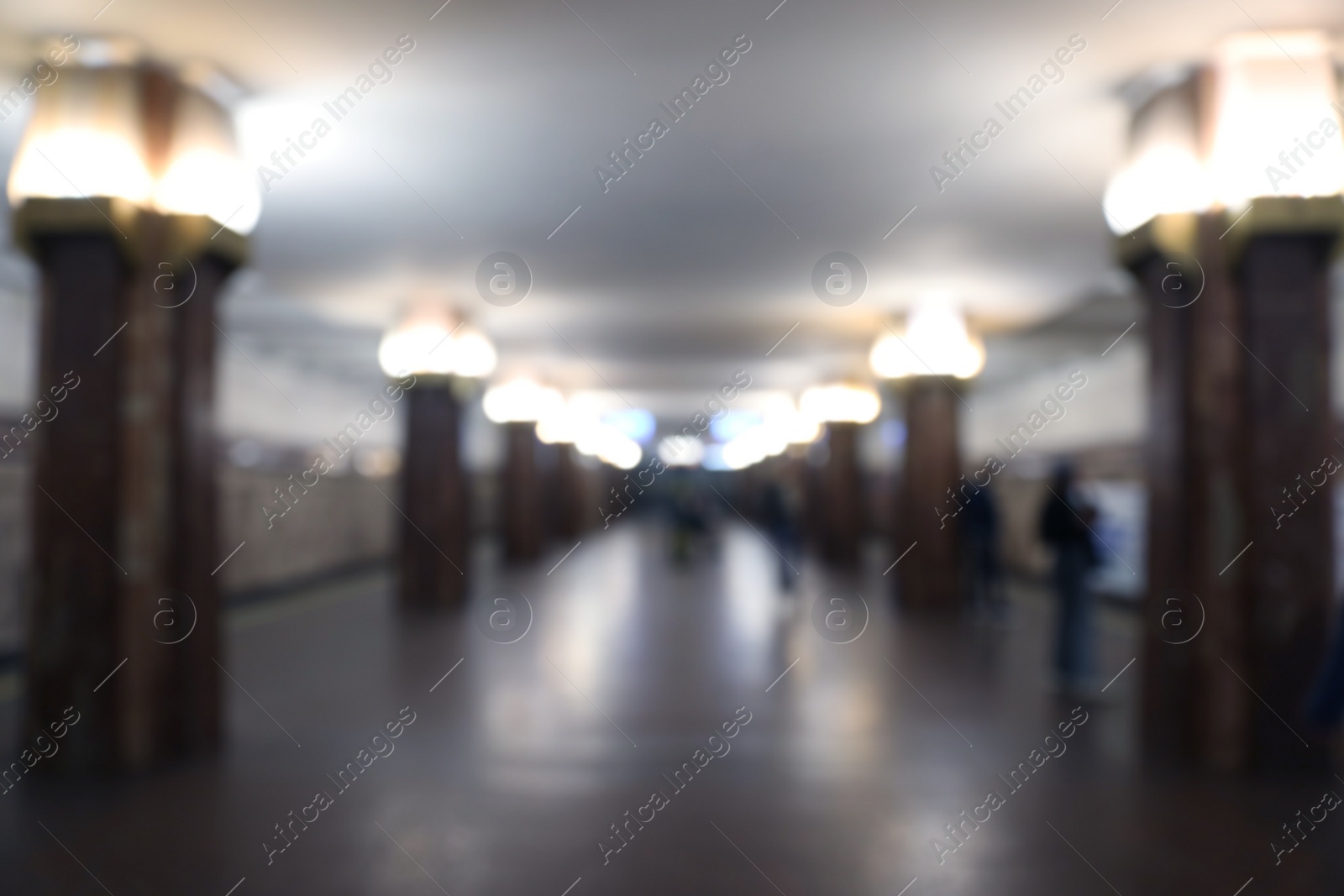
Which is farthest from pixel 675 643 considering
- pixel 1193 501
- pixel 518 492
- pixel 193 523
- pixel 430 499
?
pixel 518 492

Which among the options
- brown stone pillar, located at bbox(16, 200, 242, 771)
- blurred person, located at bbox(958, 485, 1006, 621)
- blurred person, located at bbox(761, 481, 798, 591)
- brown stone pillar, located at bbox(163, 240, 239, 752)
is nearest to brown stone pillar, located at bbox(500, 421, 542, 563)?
blurred person, located at bbox(761, 481, 798, 591)

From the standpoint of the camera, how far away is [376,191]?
272 inches

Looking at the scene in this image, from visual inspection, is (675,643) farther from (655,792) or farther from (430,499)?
(655,792)

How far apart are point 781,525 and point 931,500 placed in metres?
2.01

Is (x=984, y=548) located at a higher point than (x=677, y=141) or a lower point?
lower

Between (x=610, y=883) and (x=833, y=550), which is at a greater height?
(x=833, y=550)

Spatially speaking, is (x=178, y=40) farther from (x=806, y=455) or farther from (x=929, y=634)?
(x=806, y=455)

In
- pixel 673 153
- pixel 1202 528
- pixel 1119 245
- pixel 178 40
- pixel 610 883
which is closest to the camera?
pixel 610 883

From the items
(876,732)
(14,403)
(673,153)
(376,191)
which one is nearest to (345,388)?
(14,403)

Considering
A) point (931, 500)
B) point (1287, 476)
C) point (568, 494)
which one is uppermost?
point (568, 494)

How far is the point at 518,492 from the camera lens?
18.1 metres

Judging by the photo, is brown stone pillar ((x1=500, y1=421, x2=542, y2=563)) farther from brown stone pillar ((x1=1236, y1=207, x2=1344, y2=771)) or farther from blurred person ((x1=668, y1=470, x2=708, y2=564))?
brown stone pillar ((x1=1236, y1=207, x2=1344, y2=771))

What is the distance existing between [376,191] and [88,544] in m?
3.32

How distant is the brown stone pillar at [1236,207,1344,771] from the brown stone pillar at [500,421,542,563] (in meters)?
14.0
